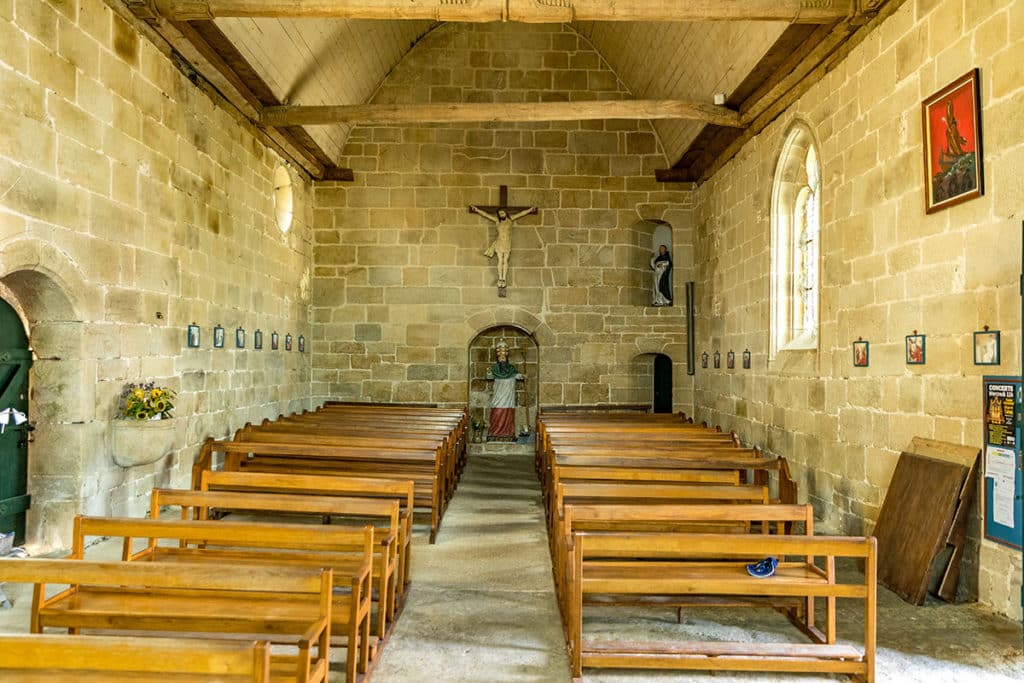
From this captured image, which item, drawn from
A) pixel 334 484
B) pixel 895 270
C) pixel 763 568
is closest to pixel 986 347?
pixel 895 270

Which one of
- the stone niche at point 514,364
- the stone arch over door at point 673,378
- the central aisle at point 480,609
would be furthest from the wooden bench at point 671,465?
the stone niche at point 514,364

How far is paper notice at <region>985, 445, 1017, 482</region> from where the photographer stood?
A: 4.46 metres

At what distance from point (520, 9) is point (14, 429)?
524 cm

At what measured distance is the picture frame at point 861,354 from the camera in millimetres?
6383

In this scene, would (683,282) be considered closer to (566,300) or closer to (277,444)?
(566,300)

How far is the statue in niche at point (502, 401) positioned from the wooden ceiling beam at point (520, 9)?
641 centimetres

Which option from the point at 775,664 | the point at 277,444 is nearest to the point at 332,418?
the point at 277,444

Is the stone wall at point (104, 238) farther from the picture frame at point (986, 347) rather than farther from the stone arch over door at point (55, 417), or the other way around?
the picture frame at point (986, 347)

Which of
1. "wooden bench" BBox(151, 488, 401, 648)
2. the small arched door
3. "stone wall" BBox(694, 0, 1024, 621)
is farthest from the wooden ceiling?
"wooden bench" BBox(151, 488, 401, 648)

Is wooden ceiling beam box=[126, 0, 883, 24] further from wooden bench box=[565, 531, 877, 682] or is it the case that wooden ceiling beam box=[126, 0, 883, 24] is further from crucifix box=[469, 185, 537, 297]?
crucifix box=[469, 185, 537, 297]

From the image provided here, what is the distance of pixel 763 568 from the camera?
3.80 m

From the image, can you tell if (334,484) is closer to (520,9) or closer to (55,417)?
(55,417)

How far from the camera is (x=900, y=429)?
5.80 metres

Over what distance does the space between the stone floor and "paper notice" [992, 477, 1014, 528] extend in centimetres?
57
